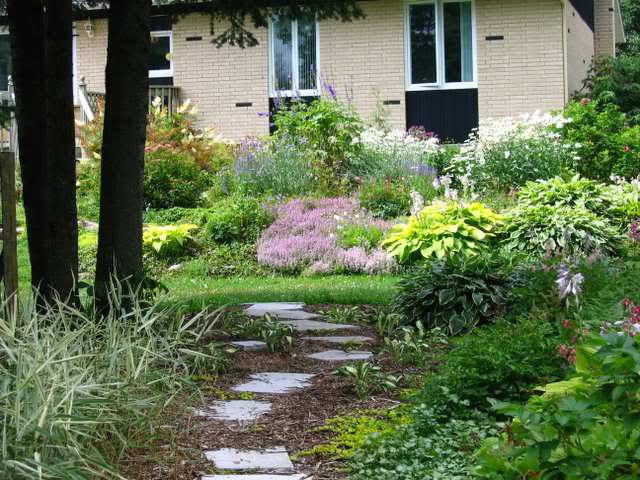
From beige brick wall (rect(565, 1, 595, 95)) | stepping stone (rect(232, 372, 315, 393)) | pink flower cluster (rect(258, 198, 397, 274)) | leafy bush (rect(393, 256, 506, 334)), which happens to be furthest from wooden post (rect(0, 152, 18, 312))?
beige brick wall (rect(565, 1, 595, 95))

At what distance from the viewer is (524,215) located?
10.8 m

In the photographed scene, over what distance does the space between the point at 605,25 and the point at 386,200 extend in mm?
15914

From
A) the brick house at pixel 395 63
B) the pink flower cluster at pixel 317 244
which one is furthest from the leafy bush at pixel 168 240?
the brick house at pixel 395 63

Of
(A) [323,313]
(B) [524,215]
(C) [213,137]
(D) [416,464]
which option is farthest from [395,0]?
(D) [416,464]

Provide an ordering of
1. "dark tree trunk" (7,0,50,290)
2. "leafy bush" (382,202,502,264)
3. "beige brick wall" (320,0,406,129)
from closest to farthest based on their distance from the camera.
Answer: "dark tree trunk" (7,0,50,290)
"leafy bush" (382,202,502,264)
"beige brick wall" (320,0,406,129)

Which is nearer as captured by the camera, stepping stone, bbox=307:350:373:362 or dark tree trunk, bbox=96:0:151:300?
stepping stone, bbox=307:350:373:362

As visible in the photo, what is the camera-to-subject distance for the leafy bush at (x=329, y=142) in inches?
543

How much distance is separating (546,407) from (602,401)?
1.30 feet

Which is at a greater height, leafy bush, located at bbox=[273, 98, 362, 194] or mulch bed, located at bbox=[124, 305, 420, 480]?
leafy bush, located at bbox=[273, 98, 362, 194]

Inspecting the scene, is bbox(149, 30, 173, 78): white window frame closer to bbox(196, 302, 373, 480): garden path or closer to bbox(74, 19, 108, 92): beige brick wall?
bbox(74, 19, 108, 92): beige brick wall

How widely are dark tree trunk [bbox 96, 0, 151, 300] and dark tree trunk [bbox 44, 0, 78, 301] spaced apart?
0.26 meters

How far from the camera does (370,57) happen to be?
18.7 m

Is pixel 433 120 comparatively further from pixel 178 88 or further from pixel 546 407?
pixel 546 407

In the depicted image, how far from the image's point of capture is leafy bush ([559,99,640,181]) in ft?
47.5
